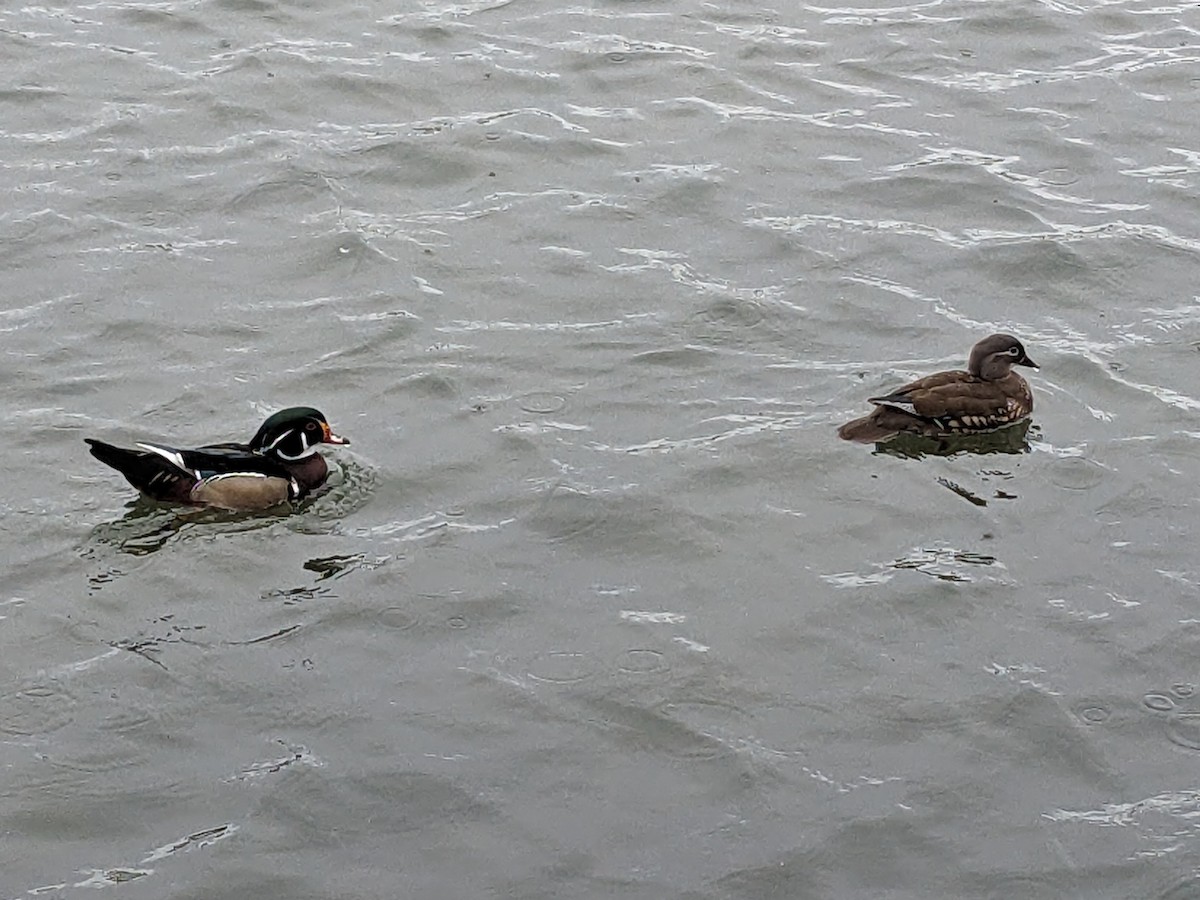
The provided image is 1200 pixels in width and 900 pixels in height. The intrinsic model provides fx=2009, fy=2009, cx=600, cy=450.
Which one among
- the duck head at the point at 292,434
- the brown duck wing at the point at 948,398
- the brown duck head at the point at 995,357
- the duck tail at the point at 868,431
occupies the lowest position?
the duck tail at the point at 868,431

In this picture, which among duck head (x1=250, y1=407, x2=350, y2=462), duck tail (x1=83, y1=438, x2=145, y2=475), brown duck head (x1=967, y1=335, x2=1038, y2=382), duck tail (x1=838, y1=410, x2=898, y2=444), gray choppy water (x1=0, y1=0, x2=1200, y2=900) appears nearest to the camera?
gray choppy water (x1=0, y1=0, x2=1200, y2=900)

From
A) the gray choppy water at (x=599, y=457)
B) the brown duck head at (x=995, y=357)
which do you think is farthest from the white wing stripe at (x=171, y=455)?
the brown duck head at (x=995, y=357)

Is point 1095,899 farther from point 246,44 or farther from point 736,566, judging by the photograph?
point 246,44

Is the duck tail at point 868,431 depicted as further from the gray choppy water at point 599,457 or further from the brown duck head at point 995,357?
the brown duck head at point 995,357

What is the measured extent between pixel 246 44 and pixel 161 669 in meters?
9.20

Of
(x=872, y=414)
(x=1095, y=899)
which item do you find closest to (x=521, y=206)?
(x=872, y=414)

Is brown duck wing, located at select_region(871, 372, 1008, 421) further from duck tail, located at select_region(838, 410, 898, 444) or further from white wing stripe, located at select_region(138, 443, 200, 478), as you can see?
white wing stripe, located at select_region(138, 443, 200, 478)

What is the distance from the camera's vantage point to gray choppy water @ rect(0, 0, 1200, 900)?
8523 mm

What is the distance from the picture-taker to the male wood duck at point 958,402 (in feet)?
38.3

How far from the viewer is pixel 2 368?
1220 cm

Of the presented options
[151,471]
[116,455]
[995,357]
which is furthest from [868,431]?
[116,455]

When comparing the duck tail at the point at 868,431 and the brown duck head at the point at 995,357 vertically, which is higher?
the brown duck head at the point at 995,357

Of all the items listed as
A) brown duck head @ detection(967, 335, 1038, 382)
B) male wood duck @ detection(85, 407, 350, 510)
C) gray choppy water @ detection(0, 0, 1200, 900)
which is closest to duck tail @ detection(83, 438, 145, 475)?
male wood duck @ detection(85, 407, 350, 510)

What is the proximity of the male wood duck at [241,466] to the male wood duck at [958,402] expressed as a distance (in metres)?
3.08
